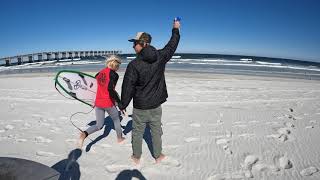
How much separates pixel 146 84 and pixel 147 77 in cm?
10

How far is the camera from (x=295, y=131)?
18.5ft

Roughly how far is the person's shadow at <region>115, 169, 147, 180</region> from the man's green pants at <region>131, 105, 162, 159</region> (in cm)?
31

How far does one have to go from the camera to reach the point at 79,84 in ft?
18.1

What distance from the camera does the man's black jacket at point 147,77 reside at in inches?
151

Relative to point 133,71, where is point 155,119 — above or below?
below

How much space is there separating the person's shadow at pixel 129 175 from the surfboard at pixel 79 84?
69.8 inches

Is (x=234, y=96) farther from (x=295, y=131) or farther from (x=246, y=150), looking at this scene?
(x=246, y=150)

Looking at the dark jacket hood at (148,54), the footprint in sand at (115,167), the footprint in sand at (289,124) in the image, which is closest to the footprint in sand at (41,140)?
the footprint in sand at (115,167)

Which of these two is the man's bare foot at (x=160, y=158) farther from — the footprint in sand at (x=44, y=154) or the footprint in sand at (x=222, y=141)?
the footprint in sand at (x=44, y=154)

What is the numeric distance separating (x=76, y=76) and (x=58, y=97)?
16.4 ft

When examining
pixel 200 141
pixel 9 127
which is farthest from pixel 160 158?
pixel 9 127

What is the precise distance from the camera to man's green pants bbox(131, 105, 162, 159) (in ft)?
13.3

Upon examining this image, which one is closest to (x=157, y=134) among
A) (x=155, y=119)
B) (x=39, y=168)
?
(x=155, y=119)

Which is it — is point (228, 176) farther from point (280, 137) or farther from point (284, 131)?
point (284, 131)
